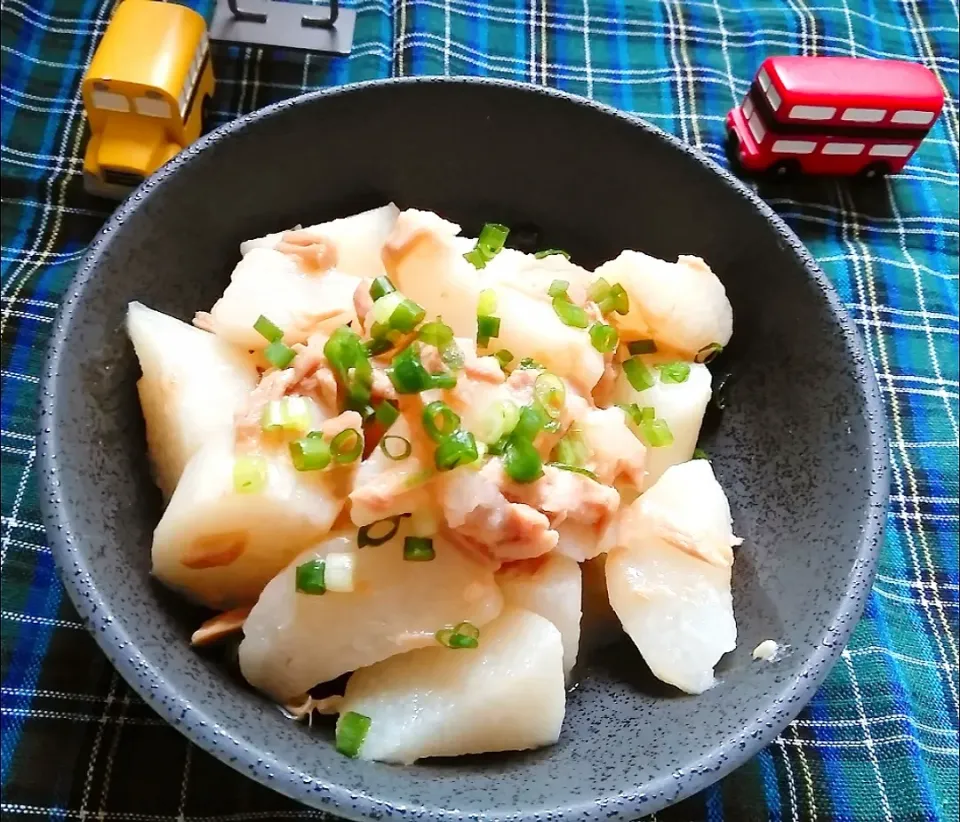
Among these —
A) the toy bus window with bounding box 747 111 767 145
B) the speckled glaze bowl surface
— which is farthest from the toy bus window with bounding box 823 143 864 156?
the speckled glaze bowl surface

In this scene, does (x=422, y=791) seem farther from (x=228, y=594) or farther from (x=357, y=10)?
(x=357, y=10)

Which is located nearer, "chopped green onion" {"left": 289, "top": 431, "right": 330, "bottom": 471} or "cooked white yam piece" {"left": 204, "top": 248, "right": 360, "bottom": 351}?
"chopped green onion" {"left": 289, "top": 431, "right": 330, "bottom": 471}

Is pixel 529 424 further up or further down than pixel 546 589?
further up

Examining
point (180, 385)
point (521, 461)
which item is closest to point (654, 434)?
point (521, 461)

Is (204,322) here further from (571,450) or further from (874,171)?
(874,171)

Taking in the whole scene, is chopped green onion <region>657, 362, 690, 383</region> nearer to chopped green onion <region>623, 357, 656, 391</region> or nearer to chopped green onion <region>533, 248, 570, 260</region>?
chopped green onion <region>623, 357, 656, 391</region>

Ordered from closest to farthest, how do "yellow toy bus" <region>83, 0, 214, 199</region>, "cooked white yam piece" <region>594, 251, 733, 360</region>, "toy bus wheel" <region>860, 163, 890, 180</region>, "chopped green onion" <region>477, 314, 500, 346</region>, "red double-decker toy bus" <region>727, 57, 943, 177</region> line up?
"chopped green onion" <region>477, 314, 500, 346</region> → "cooked white yam piece" <region>594, 251, 733, 360</region> → "yellow toy bus" <region>83, 0, 214, 199</region> → "red double-decker toy bus" <region>727, 57, 943, 177</region> → "toy bus wheel" <region>860, 163, 890, 180</region>

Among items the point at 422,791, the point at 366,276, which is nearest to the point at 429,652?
the point at 422,791
